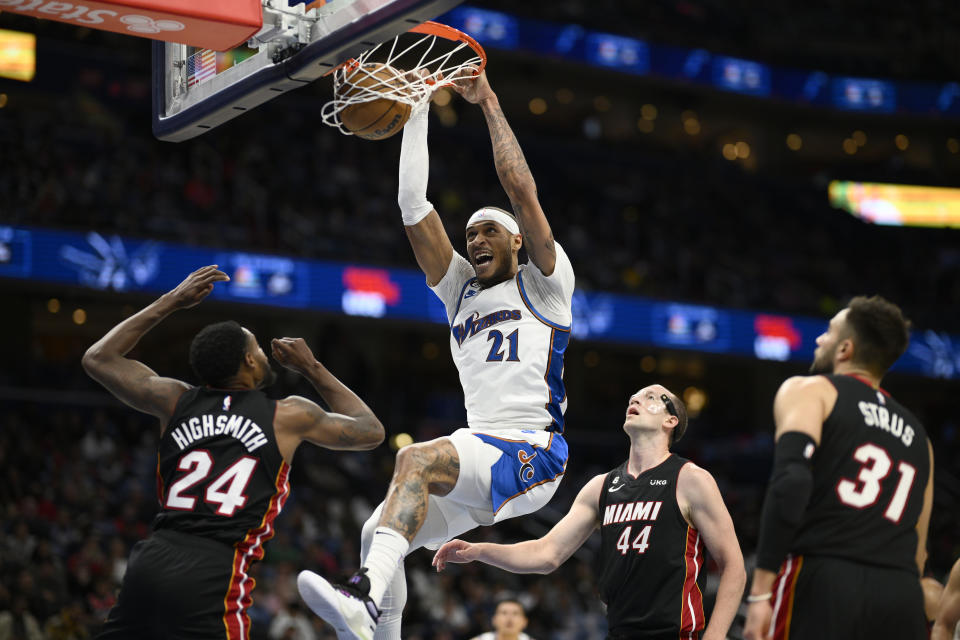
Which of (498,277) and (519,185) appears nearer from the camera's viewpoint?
(519,185)

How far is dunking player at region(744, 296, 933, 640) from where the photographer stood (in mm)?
4387

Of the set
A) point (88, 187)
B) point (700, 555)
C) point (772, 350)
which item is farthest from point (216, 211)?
point (700, 555)

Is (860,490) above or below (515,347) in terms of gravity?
below

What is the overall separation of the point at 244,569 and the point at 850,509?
2.68 m

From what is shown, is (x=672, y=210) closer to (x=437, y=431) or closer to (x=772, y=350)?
(x=772, y=350)

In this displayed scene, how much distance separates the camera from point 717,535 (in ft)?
19.4

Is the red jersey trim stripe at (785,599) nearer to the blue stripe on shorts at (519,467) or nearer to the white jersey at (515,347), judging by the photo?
the blue stripe on shorts at (519,467)

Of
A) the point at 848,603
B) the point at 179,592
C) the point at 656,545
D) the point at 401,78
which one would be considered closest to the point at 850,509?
the point at 848,603

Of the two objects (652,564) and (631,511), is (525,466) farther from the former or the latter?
(652,564)

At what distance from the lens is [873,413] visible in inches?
181

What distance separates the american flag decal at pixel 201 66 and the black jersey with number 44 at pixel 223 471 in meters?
2.26

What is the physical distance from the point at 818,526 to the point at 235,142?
68.1 ft

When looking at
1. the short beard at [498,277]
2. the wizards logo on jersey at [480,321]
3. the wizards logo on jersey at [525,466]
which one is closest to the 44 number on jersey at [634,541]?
the wizards logo on jersey at [525,466]

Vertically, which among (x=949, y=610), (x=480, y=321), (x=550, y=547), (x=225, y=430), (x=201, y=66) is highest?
(x=201, y=66)
